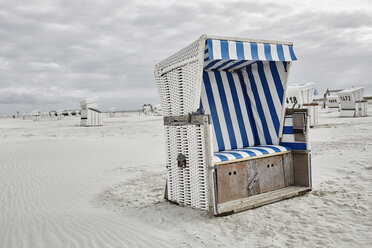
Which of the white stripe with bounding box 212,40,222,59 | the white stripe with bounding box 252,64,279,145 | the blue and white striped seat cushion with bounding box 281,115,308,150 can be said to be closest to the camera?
the white stripe with bounding box 212,40,222,59

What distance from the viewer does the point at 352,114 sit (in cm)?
2139

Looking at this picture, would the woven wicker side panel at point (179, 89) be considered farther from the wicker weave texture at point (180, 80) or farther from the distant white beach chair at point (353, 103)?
the distant white beach chair at point (353, 103)

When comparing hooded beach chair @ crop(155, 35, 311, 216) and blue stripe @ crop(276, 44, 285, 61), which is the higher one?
blue stripe @ crop(276, 44, 285, 61)

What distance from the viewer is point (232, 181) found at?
4156 mm

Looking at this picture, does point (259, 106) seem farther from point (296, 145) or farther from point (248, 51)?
point (248, 51)

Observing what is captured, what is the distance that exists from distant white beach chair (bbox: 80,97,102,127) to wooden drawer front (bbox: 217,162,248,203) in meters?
20.2

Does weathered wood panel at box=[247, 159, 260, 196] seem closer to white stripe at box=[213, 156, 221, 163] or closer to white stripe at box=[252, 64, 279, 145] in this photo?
white stripe at box=[213, 156, 221, 163]

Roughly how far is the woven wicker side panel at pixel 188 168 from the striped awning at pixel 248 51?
0.98 metres

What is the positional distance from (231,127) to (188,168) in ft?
5.04

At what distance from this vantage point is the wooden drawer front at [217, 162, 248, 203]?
4051 millimetres

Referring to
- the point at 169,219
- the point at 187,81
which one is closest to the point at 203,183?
the point at 169,219

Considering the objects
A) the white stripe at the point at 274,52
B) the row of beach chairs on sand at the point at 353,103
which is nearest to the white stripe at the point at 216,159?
the white stripe at the point at 274,52

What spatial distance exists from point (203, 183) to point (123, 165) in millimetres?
4647

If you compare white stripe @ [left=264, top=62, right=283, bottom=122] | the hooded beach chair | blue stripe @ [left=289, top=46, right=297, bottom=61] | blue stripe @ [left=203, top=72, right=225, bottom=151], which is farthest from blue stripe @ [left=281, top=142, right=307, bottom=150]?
blue stripe @ [left=289, top=46, right=297, bottom=61]
